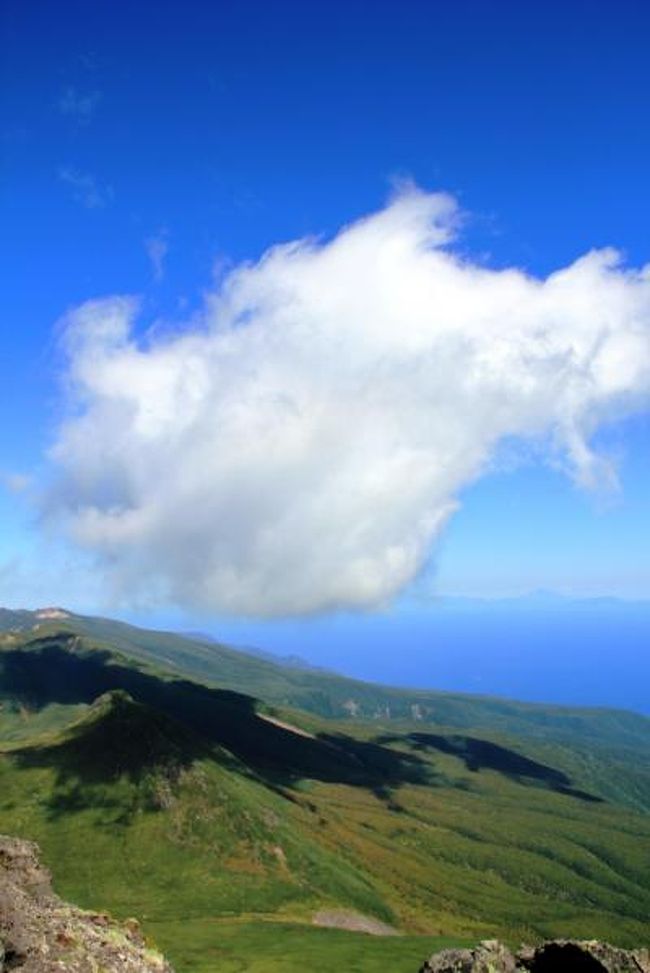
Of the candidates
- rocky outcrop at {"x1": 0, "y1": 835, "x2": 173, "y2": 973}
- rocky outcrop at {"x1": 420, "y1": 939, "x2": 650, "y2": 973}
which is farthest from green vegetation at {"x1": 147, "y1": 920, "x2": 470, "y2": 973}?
rocky outcrop at {"x1": 420, "y1": 939, "x2": 650, "y2": 973}

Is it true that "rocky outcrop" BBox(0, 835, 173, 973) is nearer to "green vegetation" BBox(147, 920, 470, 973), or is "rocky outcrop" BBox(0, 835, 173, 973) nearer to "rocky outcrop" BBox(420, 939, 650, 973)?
"rocky outcrop" BBox(420, 939, 650, 973)

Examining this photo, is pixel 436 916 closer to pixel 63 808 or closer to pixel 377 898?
pixel 377 898

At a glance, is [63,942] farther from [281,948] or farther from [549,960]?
[281,948]

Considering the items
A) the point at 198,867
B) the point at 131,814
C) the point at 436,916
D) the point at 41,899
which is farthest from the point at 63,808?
the point at 41,899

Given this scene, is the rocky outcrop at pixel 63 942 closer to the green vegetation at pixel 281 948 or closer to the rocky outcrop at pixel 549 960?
the rocky outcrop at pixel 549 960

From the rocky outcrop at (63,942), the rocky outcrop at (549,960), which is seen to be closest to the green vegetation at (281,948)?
the rocky outcrop at (63,942)
